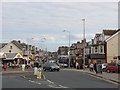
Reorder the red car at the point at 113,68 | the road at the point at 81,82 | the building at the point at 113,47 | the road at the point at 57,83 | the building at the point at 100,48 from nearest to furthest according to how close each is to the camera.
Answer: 1. the road at the point at 57,83
2. the road at the point at 81,82
3. the red car at the point at 113,68
4. the building at the point at 113,47
5. the building at the point at 100,48

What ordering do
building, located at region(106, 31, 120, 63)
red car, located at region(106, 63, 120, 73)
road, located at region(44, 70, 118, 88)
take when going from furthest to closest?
building, located at region(106, 31, 120, 63)
red car, located at region(106, 63, 120, 73)
road, located at region(44, 70, 118, 88)

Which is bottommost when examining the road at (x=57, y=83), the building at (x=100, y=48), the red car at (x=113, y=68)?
the road at (x=57, y=83)

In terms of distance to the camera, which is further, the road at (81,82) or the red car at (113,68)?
the red car at (113,68)

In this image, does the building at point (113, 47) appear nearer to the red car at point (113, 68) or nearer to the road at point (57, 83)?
the red car at point (113, 68)

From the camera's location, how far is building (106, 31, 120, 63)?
59934 mm

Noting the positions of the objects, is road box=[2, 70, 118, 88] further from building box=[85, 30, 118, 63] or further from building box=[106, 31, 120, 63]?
building box=[85, 30, 118, 63]

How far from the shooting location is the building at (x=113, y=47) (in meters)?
59.9

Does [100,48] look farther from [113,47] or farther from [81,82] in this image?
[81,82]

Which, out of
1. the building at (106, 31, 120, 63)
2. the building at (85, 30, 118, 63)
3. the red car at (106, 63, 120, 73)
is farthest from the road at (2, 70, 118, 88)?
the building at (85, 30, 118, 63)

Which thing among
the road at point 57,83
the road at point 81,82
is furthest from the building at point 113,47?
the road at point 57,83

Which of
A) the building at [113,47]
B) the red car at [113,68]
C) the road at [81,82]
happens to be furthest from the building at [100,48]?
the road at [81,82]

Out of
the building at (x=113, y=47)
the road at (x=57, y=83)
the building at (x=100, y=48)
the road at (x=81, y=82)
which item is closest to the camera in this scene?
the road at (x=57, y=83)

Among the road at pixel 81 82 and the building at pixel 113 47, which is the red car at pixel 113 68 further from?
the building at pixel 113 47

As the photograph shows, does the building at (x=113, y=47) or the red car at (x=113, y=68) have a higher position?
the building at (x=113, y=47)
